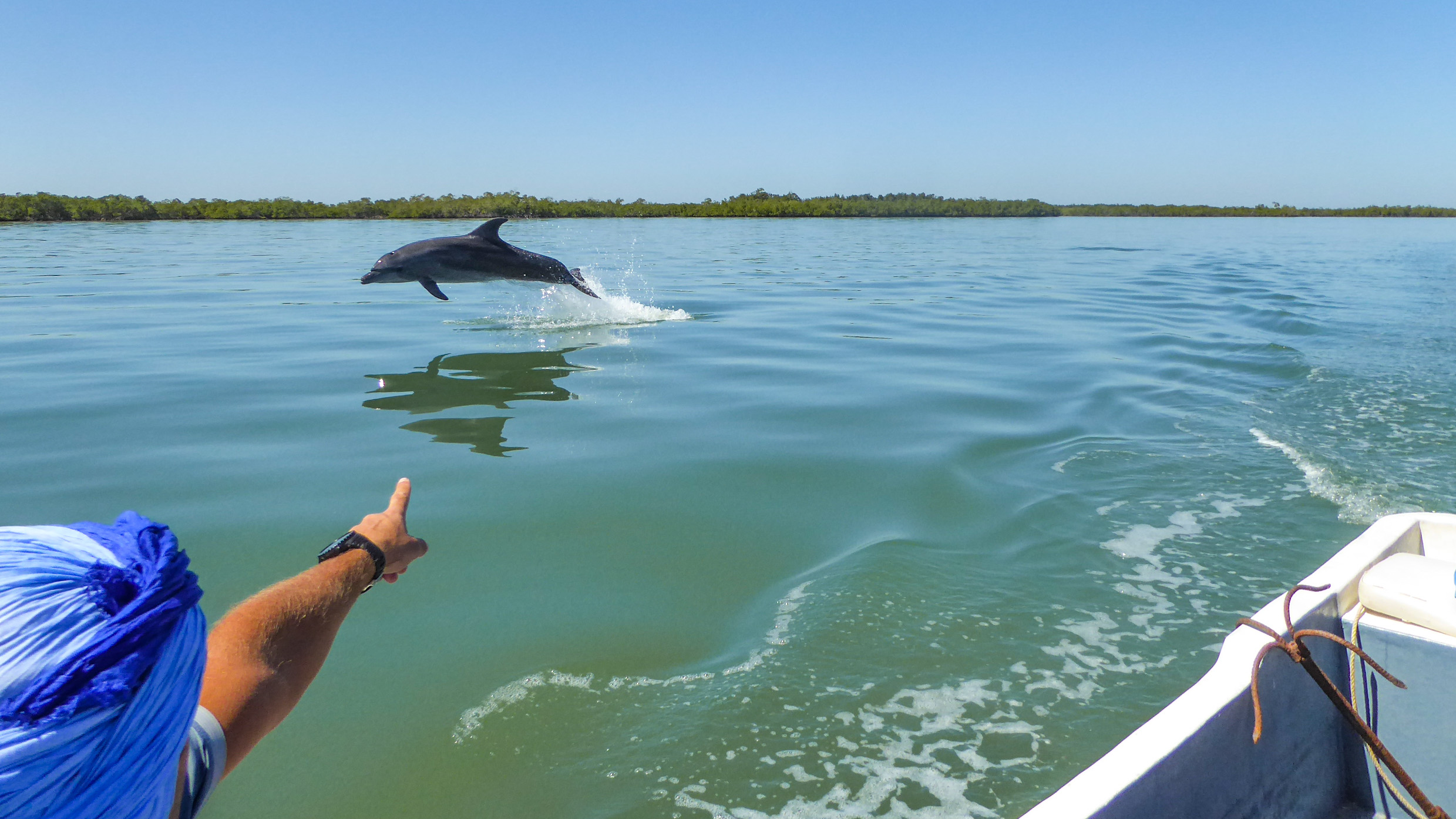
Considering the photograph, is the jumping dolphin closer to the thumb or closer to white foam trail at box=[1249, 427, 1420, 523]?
white foam trail at box=[1249, 427, 1420, 523]

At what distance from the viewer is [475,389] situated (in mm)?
9102

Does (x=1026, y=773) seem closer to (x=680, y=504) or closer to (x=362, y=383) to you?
(x=680, y=504)

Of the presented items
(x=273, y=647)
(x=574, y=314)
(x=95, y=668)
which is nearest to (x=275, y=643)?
(x=273, y=647)

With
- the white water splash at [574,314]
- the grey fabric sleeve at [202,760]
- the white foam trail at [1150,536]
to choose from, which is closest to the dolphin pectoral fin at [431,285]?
the white water splash at [574,314]

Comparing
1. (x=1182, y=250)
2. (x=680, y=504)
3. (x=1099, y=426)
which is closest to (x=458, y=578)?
(x=680, y=504)

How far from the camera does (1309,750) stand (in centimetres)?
300

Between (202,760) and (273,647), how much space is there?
287mm

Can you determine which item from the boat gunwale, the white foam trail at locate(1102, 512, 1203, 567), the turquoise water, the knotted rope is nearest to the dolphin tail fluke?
the turquoise water

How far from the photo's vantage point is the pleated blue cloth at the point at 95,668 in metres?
1.14

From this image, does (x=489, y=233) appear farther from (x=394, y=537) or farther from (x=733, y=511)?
(x=394, y=537)

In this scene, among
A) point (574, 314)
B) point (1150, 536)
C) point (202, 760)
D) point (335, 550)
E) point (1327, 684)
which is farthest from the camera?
point (574, 314)

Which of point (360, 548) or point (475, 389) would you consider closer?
point (360, 548)

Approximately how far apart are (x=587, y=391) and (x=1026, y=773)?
6.55m

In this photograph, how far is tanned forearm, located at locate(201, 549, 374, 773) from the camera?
173 cm
